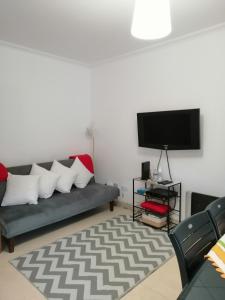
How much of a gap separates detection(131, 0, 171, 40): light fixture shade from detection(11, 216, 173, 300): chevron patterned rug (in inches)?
82.3

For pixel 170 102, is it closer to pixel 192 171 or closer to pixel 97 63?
pixel 192 171

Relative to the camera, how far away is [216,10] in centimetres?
242

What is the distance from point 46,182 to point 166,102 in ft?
6.79

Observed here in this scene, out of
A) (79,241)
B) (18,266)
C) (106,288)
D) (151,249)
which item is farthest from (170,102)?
(18,266)

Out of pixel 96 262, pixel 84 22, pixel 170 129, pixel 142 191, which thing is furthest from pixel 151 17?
pixel 142 191

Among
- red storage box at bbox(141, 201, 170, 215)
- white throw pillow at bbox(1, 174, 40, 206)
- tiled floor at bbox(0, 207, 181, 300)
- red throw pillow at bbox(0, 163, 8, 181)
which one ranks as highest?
red throw pillow at bbox(0, 163, 8, 181)

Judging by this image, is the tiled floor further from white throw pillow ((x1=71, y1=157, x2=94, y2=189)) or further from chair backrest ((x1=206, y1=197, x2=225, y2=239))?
white throw pillow ((x1=71, y1=157, x2=94, y2=189))

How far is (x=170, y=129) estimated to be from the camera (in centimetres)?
321

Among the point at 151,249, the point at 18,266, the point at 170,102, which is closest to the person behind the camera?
the point at 18,266

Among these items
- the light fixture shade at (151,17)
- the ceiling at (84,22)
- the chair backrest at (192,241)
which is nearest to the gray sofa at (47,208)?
the ceiling at (84,22)

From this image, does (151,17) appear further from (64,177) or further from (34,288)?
(64,177)

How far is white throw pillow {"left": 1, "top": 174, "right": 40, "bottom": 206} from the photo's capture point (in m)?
2.90

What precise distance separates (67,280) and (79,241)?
72cm

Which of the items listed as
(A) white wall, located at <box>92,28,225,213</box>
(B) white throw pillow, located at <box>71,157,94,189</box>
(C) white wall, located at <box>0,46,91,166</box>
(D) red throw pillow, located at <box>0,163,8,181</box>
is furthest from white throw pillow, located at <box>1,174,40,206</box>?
(A) white wall, located at <box>92,28,225,213</box>
